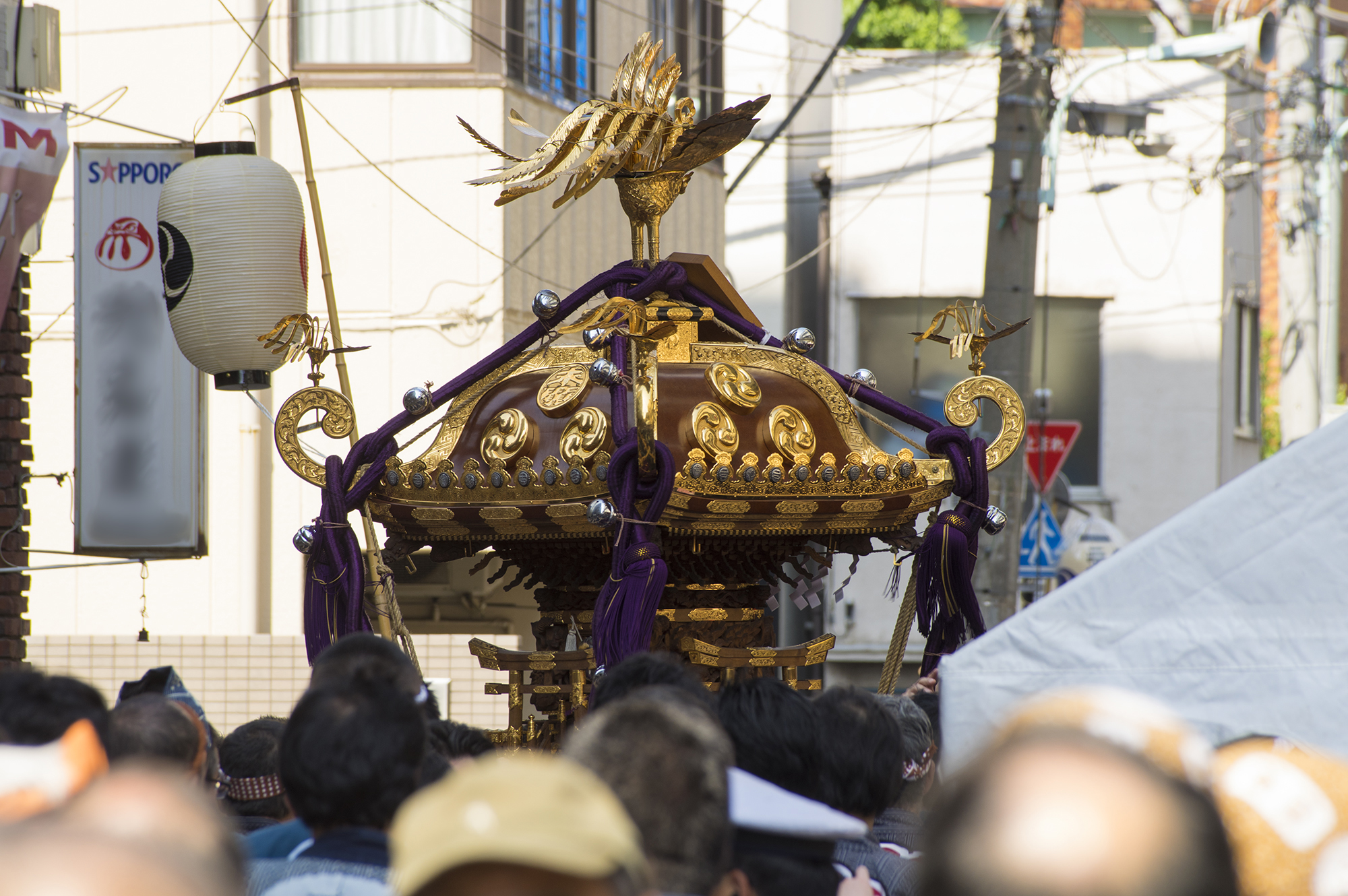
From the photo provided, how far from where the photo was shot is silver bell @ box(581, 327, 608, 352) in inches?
148

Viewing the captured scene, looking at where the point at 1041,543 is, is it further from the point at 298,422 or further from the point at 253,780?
the point at 253,780

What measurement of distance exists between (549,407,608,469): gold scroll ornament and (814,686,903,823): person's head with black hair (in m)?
1.46

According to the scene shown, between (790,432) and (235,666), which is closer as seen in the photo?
(790,432)

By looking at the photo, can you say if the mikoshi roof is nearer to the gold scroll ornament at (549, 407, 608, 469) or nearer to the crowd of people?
the crowd of people

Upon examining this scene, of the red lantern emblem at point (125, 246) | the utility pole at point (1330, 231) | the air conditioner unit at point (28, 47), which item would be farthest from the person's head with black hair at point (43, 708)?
the utility pole at point (1330, 231)

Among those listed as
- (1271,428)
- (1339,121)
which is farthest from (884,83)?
(1271,428)

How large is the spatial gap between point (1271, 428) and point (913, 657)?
21.0 ft

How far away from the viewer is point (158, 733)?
107 inches

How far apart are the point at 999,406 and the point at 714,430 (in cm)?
83

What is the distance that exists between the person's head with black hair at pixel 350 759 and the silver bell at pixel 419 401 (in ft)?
6.60

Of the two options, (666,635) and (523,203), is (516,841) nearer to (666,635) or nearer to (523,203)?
(666,635)

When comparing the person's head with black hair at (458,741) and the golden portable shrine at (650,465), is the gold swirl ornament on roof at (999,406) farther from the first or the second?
the person's head with black hair at (458,741)

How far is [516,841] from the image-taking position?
4.31 feet

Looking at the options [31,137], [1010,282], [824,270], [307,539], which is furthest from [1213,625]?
[824,270]
